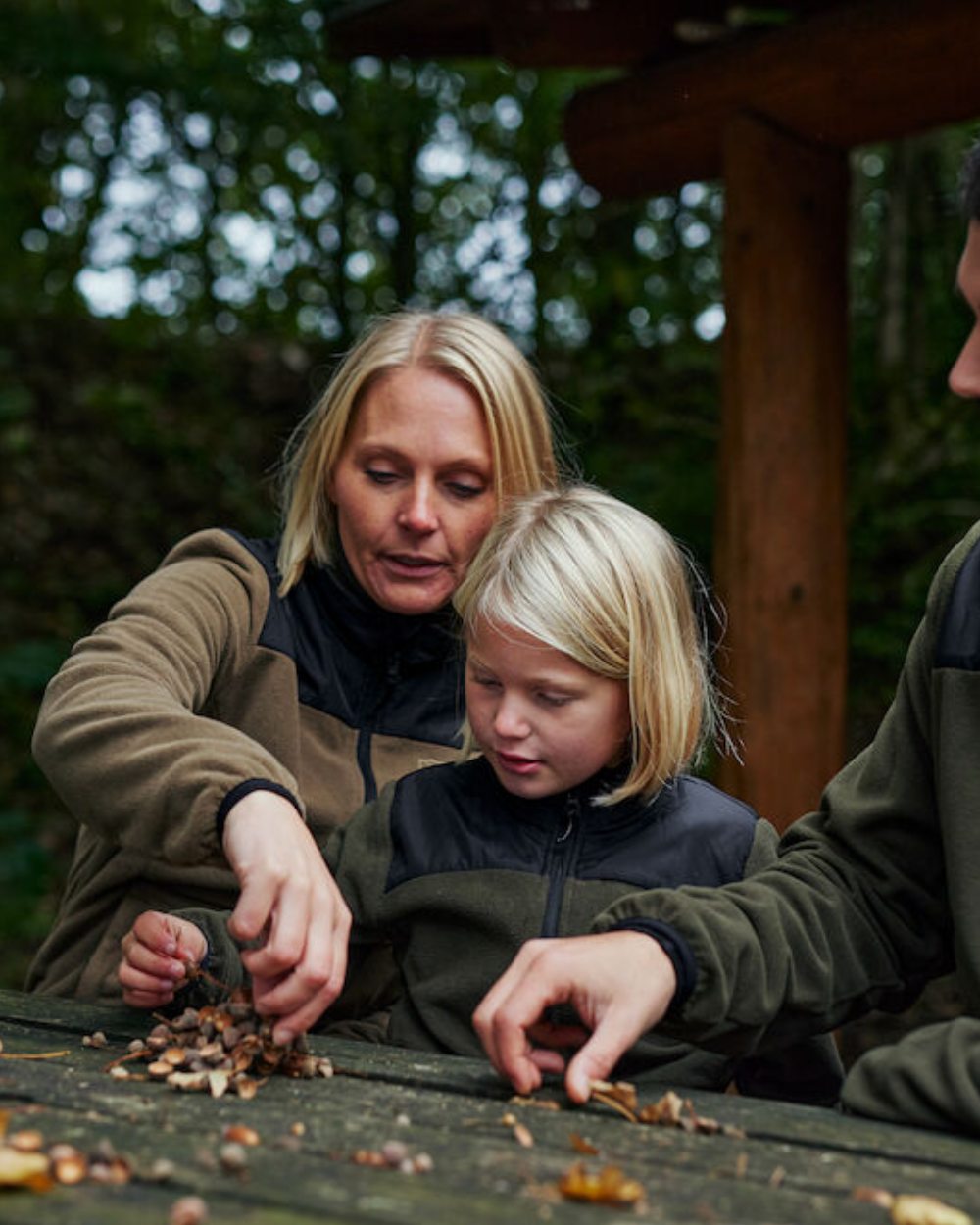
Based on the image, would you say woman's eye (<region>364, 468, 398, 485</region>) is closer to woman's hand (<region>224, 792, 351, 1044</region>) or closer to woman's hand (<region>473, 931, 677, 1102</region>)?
woman's hand (<region>224, 792, 351, 1044</region>)

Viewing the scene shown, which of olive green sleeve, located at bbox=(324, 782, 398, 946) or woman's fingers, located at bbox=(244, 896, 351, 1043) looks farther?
olive green sleeve, located at bbox=(324, 782, 398, 946)

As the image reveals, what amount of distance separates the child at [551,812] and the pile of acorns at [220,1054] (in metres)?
0.29

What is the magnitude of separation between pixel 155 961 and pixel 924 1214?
1201 millimetres

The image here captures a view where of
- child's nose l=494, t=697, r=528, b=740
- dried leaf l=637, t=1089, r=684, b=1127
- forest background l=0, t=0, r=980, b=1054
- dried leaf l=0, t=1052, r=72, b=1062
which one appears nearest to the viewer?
dried leaf l=637, t=1089, r=684, b=1127

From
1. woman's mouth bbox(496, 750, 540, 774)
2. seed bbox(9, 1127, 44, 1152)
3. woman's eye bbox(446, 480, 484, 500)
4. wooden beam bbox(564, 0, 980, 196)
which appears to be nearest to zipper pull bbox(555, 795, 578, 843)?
woman's mouth bbox(496, 750, 540, 774)

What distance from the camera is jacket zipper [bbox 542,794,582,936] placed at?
7.82ft

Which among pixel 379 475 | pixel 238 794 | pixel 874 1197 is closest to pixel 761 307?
pixel 379 475

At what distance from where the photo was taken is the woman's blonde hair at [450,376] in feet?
9.49

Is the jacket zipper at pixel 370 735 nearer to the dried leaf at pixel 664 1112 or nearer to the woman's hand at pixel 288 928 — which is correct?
the woman's hand at pixel 288 928

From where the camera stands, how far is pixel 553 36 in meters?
4.34

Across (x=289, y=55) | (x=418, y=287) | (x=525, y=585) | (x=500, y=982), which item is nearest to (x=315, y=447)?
(x=525, y=585)

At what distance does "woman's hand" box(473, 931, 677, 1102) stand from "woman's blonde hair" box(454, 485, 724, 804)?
0.55 metres

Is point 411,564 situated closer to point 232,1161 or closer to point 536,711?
point 536,711

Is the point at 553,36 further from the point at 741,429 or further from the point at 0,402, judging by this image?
the point at 0,402
